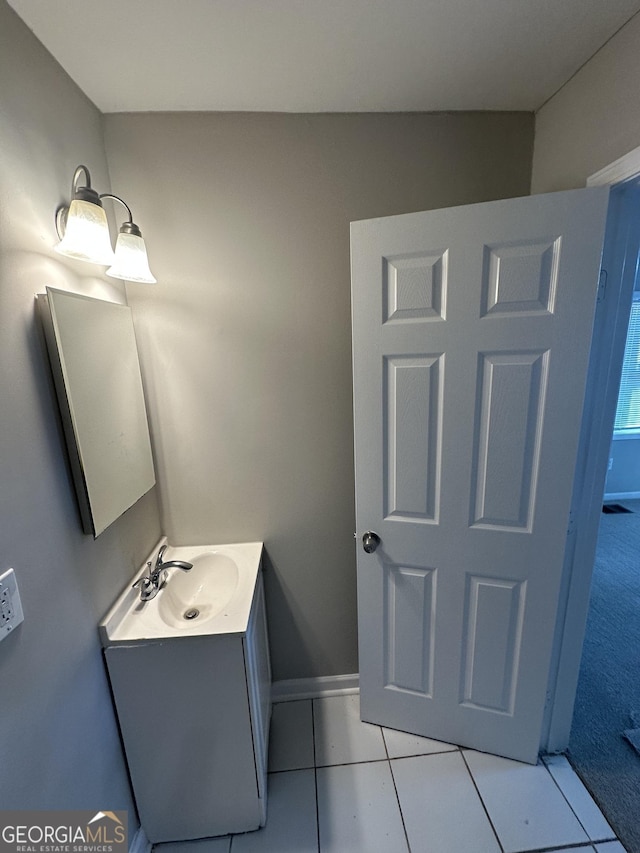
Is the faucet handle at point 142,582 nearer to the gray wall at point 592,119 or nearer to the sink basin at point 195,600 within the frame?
the sink basin at point 195,600

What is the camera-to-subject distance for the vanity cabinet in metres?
1.10

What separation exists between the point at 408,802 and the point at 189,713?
871 mm

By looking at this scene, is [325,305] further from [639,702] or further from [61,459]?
[639,702]

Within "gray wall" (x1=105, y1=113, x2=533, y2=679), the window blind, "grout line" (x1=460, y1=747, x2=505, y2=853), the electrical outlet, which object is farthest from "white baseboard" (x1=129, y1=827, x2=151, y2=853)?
the window blind

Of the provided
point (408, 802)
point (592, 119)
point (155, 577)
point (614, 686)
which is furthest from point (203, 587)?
point (592, 119)

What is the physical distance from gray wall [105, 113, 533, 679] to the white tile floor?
27.4 inches

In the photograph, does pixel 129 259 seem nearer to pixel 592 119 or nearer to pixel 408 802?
pixel 592 119

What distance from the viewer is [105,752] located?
3.51 ft

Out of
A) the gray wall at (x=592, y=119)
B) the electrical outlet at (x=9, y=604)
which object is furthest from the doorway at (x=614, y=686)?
the electrical outlet at (x=9, y=604)

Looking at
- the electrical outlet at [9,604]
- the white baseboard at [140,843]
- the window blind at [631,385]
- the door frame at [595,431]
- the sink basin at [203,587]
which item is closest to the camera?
the electrical outlet at [9,604]

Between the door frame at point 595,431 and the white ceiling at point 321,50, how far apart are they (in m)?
0.41

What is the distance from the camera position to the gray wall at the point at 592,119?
952 millimetres
